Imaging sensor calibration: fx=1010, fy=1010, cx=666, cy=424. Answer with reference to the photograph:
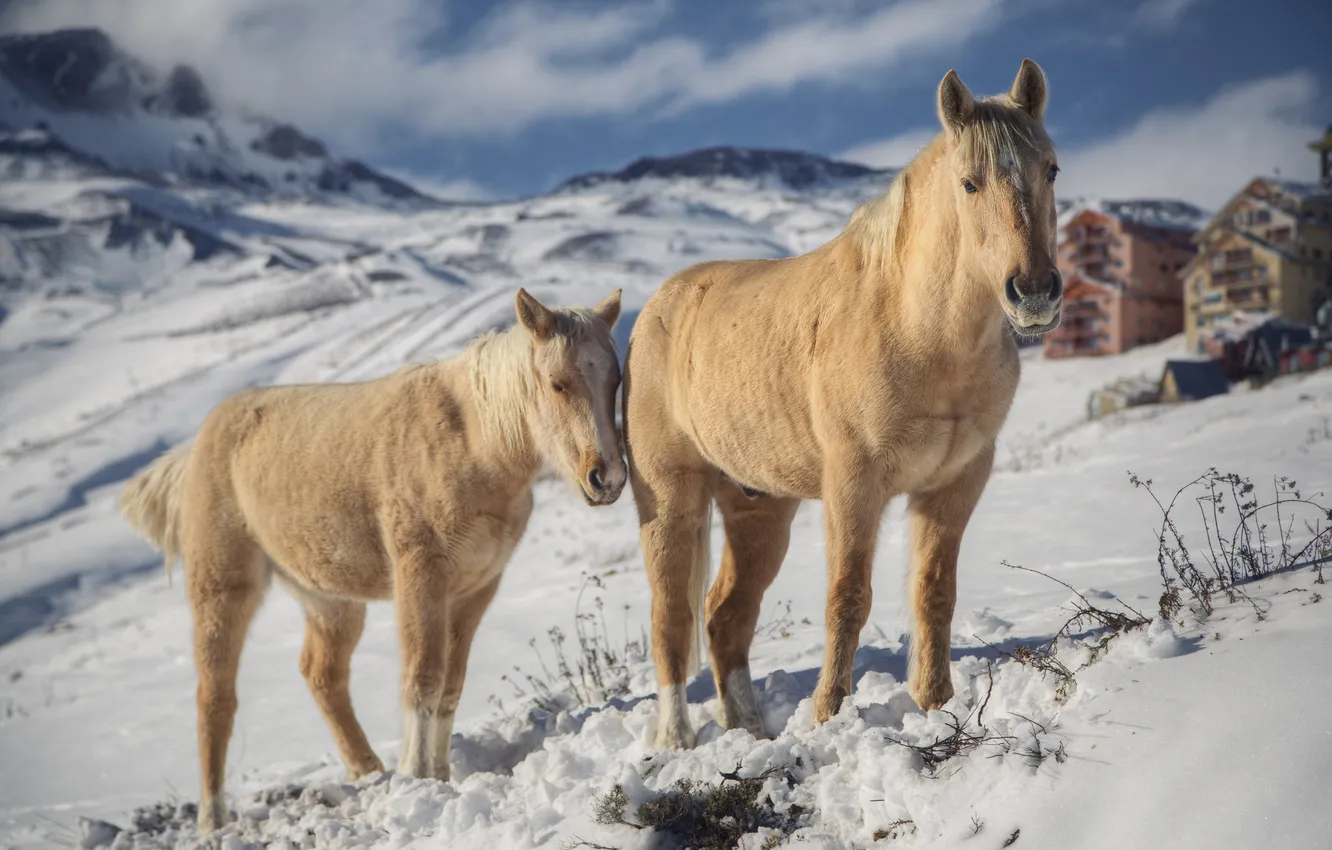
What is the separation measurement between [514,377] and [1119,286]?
103 feet

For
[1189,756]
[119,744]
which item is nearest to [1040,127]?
[1189,756]

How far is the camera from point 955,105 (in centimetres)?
355

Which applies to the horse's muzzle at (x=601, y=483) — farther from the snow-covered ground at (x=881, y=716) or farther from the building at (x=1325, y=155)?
the building at (x=1325, y=155)

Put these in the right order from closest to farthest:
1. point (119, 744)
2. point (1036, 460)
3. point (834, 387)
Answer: point (834, 387) < point (119, 744) < point (1036, 460)

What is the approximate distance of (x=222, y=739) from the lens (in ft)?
20.7

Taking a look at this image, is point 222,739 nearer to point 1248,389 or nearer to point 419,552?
point 419,552

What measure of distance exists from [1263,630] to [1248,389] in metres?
21.6

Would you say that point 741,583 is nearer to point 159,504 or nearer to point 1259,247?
point 159,504

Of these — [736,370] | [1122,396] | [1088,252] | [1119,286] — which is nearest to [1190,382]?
[1122,396]

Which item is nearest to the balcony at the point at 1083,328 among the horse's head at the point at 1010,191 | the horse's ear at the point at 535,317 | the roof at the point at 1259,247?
the roof at the point at 1259,247

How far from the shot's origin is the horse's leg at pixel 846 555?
12.4ft

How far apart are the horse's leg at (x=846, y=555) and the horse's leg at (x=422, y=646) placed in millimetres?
2401

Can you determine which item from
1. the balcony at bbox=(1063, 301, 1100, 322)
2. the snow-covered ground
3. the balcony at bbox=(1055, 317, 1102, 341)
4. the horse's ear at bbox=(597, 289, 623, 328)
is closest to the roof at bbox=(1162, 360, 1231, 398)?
the snow-covered ground

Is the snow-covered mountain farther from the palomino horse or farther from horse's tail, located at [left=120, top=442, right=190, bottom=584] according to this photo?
the palomino horse
